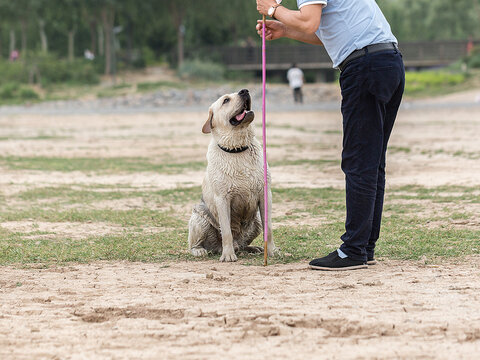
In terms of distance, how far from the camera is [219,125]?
7.04 meters

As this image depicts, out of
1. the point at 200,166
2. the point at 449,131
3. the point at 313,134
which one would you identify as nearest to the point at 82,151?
the point at 200,166

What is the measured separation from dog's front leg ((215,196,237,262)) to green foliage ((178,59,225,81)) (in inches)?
1941

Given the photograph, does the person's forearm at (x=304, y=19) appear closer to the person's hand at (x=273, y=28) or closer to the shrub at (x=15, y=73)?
the person's hand at (x=273, y=28)

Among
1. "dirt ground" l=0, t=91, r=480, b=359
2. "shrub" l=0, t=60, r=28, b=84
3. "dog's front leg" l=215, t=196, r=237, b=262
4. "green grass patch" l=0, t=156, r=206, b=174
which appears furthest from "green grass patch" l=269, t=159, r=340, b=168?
"shrub" l=0, t=60, r=28, b=84

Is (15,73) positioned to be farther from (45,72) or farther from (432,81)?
(432,81)

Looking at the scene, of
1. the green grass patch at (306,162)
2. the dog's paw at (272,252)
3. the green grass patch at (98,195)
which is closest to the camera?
the dog's paw at (272,252)

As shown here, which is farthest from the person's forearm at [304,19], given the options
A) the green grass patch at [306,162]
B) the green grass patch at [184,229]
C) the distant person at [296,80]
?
the distant person at [296,80]

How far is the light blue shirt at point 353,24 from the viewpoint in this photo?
5.87 meters

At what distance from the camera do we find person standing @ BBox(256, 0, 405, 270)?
5867 millimetres

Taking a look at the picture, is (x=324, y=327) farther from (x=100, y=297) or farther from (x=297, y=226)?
(x=297, y=226)

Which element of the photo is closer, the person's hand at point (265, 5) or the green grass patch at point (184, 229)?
the person's hand at point (265, 5)

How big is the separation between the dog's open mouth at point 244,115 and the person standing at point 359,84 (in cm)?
86

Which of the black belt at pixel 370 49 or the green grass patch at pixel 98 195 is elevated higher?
the black belt at pixel 370 49

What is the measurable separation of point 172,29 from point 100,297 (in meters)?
63.1
